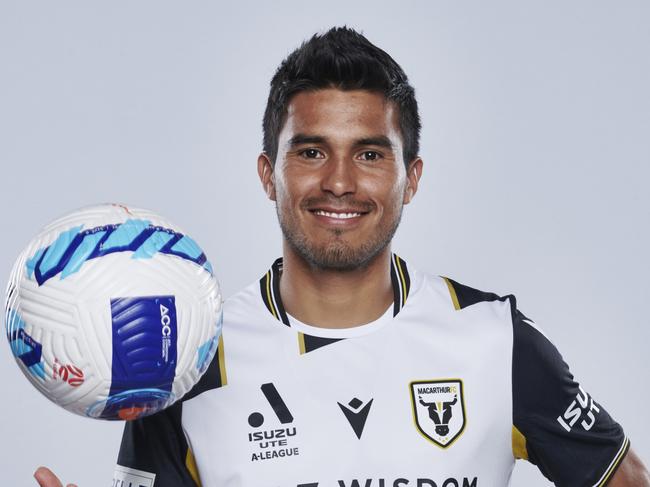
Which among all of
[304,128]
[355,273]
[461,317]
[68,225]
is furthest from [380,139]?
[68,225]

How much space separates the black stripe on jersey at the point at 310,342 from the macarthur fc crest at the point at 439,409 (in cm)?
25

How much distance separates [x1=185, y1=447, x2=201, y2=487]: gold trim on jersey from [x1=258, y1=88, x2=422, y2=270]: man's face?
23.4 inches

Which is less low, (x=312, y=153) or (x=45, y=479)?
(x=312, y=153)

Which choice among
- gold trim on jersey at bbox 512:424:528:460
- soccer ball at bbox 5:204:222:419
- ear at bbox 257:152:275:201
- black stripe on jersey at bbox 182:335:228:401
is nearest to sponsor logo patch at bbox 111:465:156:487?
black stripe on jersey at bbox 182:335:228:401

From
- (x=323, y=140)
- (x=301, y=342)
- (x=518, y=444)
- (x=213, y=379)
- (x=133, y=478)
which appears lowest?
(x=133, y=478)

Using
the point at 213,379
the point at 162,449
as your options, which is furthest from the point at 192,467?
the point at 213,379

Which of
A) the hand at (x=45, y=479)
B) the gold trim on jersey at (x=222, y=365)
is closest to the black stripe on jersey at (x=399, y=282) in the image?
the gold trim on jersey at (x=222, y=365)

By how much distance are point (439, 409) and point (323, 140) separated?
0.77m

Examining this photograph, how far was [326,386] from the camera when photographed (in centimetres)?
229

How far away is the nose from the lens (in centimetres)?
222

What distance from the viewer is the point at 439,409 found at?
89.5 inches

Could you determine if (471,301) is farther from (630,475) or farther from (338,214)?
(630,475)

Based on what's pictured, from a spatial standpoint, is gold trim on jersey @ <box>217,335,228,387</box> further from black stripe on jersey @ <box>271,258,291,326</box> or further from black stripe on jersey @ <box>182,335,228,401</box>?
black stripe on jersey @ <box>271,258,291,326</box>

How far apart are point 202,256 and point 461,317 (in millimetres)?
833
